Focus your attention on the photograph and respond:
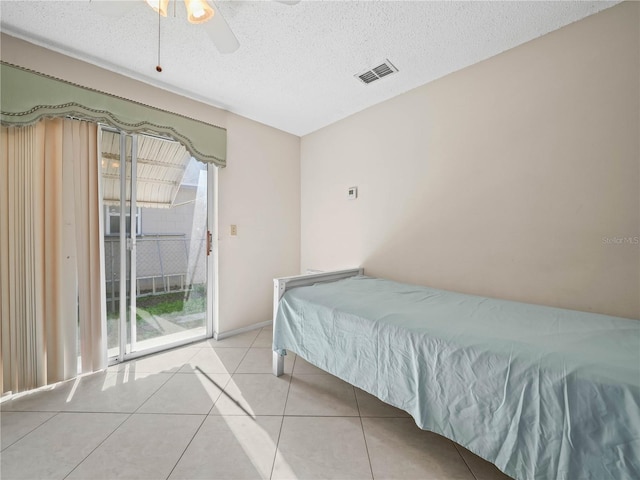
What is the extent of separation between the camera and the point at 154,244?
95.8 inches

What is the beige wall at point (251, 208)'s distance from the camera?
8.81ft

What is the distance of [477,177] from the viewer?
6.35 feet

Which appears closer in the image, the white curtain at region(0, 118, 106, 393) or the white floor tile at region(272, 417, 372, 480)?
the white floor tile at region(272, 417, 372, 480)

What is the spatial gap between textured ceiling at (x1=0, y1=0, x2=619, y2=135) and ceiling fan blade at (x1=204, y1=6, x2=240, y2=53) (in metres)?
0.24

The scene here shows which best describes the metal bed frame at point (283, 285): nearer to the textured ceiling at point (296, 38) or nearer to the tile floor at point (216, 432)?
the tile floor at point (216, 432)

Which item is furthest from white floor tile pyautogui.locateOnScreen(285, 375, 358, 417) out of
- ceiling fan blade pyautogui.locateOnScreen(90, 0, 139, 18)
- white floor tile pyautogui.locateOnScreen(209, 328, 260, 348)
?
ceiling fan blade pyautogui.locateOnScreen(90, 0, 139, 18)

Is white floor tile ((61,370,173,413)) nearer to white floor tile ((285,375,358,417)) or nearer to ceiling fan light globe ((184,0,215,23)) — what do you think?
white floor tile ((285,375,358,417))

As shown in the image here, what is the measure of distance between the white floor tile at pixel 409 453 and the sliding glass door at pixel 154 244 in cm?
201

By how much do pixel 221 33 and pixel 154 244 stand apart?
191 cm

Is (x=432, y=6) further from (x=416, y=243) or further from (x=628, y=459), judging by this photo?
(x=628, y=459)

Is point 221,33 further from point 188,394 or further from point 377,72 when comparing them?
point 188,394

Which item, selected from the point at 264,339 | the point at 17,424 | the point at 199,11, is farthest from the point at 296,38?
the point at 17,424

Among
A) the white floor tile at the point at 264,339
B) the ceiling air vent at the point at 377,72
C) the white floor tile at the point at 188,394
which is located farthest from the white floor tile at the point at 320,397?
the ceiling air vent at the point at 377,72

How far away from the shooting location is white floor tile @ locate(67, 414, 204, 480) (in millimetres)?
1172
